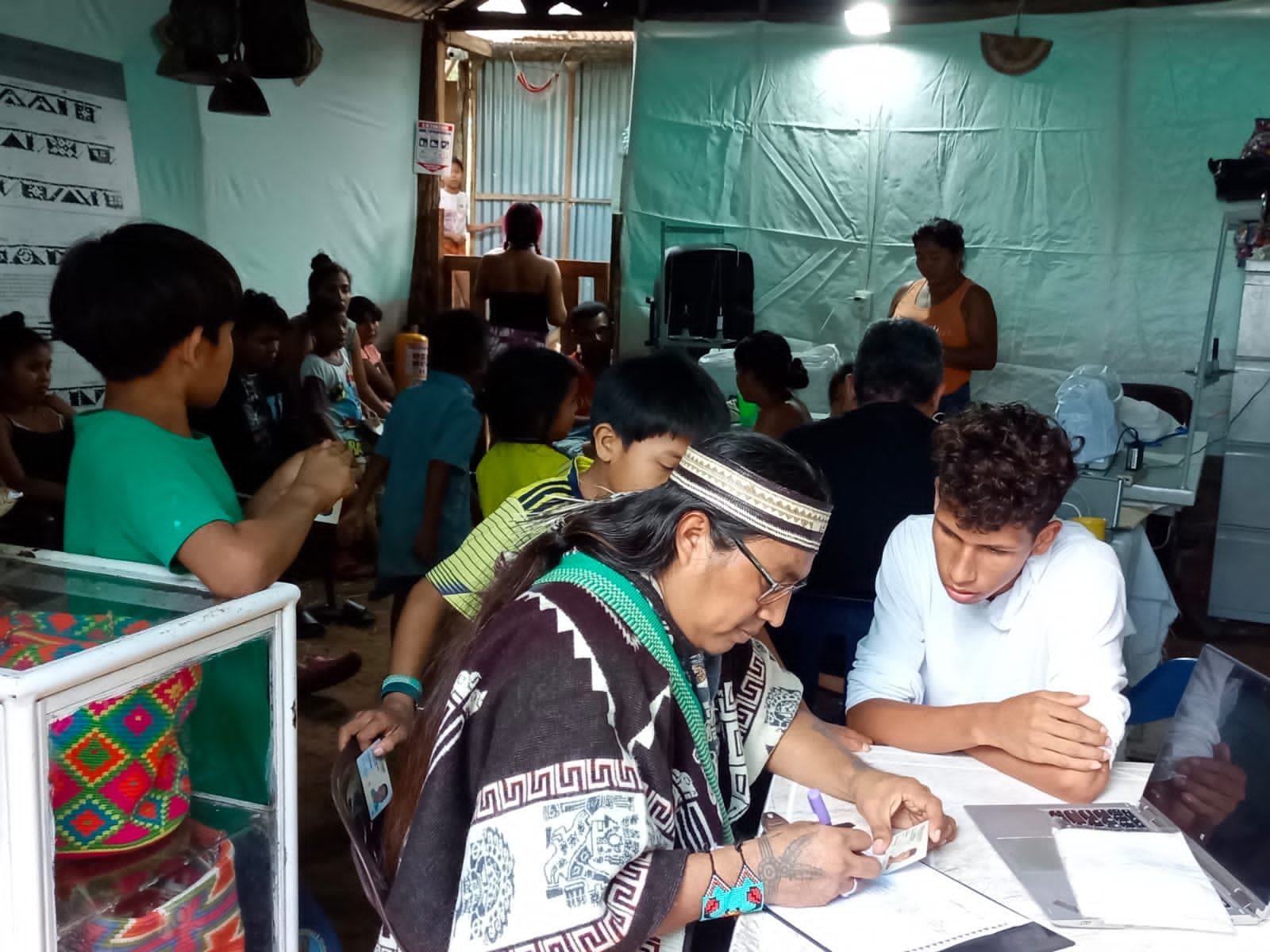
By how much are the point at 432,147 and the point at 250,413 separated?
4.23 m

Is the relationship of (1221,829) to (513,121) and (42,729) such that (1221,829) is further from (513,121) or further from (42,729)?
(513,121)

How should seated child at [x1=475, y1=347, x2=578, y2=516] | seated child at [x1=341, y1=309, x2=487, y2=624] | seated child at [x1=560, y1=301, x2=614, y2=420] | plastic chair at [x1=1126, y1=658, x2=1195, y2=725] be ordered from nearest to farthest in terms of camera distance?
plastic chair at [x1=1126, y1=658, x2=1195, y2=725], seated child at [x1=475, y1=347, x2=578, y2=516], seated child at [x1=341, y1=309, x2=487, y2=624], seated child at [x1=560, y1=301, x2=614, y2=420]

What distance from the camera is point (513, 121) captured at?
9.67 meters

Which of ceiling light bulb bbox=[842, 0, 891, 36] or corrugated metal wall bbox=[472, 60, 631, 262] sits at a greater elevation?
ceiling light bulb bbox=[842, 0, 891, 36]

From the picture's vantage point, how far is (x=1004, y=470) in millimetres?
1729

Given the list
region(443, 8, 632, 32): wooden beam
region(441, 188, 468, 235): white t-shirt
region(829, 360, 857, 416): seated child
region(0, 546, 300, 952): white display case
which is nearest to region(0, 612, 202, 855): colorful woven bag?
region(0, 546, 300, 952): white display case

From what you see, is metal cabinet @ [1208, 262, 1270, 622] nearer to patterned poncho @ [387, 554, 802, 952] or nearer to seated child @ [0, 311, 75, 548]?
patterned poncho @ [387, 554, 802, 952]

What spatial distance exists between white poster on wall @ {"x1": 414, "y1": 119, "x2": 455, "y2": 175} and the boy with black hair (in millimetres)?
6155

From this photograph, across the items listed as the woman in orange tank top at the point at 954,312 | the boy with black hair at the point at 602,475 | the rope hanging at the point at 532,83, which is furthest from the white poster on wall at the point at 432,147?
the boy with black hair at the point at 602,475

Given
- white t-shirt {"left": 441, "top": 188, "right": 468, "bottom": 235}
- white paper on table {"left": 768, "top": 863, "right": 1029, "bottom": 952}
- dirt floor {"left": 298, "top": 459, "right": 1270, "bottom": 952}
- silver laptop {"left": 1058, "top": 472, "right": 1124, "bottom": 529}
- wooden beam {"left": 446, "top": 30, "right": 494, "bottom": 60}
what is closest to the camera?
white paper on table {"left": 768, "top": 863, "right": 1029, "bottom": 952}

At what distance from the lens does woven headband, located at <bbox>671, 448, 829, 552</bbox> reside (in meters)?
1.28

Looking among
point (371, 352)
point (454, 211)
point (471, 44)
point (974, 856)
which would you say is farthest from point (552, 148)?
point (974, 856)

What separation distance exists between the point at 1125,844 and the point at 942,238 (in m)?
3.59

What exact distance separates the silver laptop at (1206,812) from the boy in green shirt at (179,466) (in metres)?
1.02
